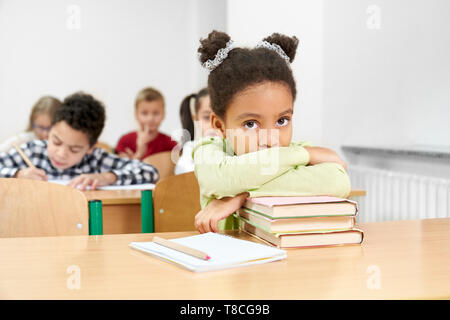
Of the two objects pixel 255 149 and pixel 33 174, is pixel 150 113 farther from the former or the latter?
pixel 255 149

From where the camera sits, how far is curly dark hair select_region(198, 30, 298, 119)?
1.06 m

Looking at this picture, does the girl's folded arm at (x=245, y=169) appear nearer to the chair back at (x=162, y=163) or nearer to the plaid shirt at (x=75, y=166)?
the plaid shirt at (x=75, y=166)

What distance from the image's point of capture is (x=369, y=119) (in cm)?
282

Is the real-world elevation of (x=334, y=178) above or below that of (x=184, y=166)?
above

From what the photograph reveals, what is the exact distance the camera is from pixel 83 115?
2.44 m

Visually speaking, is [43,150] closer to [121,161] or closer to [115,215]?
[121,161]

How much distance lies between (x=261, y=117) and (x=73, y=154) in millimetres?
1570

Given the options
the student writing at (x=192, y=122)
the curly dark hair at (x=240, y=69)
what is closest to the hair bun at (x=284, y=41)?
the curly dark hair at (x=240, y=69)

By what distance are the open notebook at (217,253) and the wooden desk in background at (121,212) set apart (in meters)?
0.91

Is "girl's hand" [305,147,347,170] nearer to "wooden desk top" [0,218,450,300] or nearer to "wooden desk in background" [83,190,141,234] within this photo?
"wooden desk top" [0,218,450,300]

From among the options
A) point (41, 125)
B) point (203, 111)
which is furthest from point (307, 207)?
point (41, 125)

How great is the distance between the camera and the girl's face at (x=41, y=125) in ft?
12.0

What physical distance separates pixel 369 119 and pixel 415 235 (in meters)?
1.84
